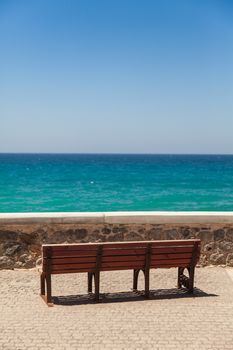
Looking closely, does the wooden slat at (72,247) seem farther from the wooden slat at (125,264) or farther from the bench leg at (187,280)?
the bench leg at (187,280)

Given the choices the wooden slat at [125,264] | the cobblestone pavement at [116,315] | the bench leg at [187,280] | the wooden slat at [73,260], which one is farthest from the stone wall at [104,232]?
the wooden slat at [73,260]

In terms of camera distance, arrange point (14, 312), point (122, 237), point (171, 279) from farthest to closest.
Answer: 1. point (122, 237)
2. point (171, 279)
3. point (14, 312)

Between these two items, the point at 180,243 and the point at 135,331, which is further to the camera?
the point at 180,243

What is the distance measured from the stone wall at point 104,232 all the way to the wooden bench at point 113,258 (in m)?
1.35

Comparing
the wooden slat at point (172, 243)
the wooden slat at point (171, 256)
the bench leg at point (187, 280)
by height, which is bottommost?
the bench leg at point (187, 280)

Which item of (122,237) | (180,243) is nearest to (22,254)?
(122,237)

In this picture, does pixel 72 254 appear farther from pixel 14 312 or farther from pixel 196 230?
pixel 196 230

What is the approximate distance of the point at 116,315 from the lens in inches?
258

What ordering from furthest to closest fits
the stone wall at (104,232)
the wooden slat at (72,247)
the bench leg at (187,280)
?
the stone wall at (104,232) < the bench leg at (187,280) < the wooden slat at (72,247)

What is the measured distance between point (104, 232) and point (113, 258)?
1678 millimetres

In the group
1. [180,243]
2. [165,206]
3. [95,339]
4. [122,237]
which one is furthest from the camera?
[165,206]

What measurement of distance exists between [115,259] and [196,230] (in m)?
2.30

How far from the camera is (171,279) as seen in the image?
8.45 metres

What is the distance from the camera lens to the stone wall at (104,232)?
28.9ft
